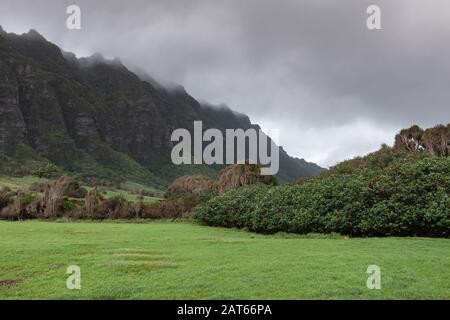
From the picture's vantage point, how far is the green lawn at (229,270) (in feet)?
36.7

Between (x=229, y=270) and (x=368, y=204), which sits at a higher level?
(x=368, y=204)

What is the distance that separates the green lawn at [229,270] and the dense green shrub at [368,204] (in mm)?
2579

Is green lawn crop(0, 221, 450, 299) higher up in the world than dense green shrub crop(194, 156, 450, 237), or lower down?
lower down

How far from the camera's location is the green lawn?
1117 cm

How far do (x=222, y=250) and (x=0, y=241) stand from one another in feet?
37.7

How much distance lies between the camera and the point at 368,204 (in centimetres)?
2530

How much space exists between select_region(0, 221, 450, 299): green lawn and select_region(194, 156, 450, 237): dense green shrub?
2.58m

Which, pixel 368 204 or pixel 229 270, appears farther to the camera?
pixel 368 204

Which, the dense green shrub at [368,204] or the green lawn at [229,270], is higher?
the dense green shrub at [368,204]

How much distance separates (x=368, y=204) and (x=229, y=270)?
14095 mm

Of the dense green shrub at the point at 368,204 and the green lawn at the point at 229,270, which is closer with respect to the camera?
the green lawn at the point at 229,270
